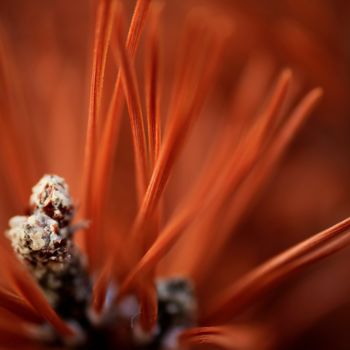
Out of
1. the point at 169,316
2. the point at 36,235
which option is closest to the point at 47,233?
the point at 36,235

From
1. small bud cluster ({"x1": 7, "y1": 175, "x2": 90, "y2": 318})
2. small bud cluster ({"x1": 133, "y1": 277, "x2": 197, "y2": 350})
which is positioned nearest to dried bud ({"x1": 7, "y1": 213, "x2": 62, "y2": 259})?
small bud cluster ({"x1": 7, "y1": 175, "x2": 90, "y2": 318})

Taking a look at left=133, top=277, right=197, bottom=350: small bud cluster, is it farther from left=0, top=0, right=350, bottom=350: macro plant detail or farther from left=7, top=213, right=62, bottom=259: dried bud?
left=7, top=213, right=62, bottom=259: dried bud

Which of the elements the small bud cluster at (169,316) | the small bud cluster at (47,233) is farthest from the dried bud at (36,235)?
the small bud cluster at (169,316)

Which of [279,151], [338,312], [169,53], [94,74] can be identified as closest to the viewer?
[94,74]

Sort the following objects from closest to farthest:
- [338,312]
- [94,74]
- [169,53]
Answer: [94,74], [338,312], [169,53]

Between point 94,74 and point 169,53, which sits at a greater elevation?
point 94,74

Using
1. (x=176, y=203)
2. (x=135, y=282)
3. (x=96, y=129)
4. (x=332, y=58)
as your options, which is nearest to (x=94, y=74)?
(x=96, y=129)

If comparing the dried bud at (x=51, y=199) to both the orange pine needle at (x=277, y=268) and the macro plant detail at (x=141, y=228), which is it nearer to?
the macro plant detail at (x=141, y=228)

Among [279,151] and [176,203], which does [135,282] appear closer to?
[279,151]

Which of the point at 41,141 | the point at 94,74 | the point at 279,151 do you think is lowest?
the point at 41,141
